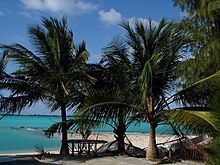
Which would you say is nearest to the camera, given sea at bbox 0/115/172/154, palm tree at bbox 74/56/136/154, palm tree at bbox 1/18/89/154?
palm tree at bbox 74/56/136/154

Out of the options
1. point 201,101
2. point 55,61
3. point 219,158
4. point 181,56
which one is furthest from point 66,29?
point 219,158

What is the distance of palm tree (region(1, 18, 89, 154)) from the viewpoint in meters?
11.4

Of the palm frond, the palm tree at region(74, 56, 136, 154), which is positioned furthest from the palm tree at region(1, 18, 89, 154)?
the palm frond

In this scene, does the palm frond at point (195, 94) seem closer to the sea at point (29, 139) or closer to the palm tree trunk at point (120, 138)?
the sea at point (29, 139)

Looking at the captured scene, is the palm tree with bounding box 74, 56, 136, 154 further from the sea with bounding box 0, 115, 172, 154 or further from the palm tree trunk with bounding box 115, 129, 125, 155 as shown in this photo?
the sea with bounding box 0, 115, 172, 154

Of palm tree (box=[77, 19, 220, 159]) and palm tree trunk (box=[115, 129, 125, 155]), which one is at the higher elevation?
palm tree (box=[77, 19, 220, 159])

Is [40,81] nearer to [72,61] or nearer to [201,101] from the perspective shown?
[72,61]

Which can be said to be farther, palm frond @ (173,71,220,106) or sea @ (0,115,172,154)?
sea @ (0,115,172,154)

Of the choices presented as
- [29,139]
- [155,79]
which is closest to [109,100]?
[155,79]

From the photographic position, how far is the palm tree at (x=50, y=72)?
11.4m

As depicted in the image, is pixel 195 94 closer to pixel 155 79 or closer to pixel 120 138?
pixel 155 79

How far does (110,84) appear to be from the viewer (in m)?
12.3

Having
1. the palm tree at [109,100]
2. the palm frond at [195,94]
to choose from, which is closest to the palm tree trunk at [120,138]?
the palm tree at [109,100]

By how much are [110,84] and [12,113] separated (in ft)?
11.9
